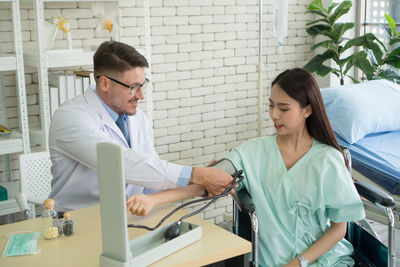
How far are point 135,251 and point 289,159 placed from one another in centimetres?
86

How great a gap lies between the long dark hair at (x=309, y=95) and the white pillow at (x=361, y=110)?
1.05 metres

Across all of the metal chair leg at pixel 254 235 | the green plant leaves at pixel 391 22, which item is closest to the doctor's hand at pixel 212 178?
the metal chair leg at pixel 254 235

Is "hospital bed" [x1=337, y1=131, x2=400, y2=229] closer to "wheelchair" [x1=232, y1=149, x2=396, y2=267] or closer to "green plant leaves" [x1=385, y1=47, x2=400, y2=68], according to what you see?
"wheelchair" [x1=232, y1=149, x2=396, y2=267]

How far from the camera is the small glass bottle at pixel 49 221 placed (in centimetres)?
166

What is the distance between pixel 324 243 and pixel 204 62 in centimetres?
203

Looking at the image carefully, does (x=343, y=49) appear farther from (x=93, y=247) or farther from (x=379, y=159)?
(x=93, y=247)

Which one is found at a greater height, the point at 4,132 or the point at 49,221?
the point at 4,132

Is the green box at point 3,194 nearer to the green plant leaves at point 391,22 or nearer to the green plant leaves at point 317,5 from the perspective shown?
the green plant leaves at point 317,5

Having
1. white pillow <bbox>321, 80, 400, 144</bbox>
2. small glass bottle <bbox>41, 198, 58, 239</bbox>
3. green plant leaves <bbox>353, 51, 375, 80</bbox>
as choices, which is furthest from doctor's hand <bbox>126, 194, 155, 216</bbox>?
→ green plant leaves <bbox>353, 51, 375, 80</bbox>

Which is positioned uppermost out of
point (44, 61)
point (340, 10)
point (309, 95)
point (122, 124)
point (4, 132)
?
point (340, 10)

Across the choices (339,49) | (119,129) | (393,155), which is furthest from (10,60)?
(339,49)

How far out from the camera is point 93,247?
1.59 m

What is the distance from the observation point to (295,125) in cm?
214

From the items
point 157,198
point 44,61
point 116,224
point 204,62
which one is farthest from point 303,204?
point 204,62
